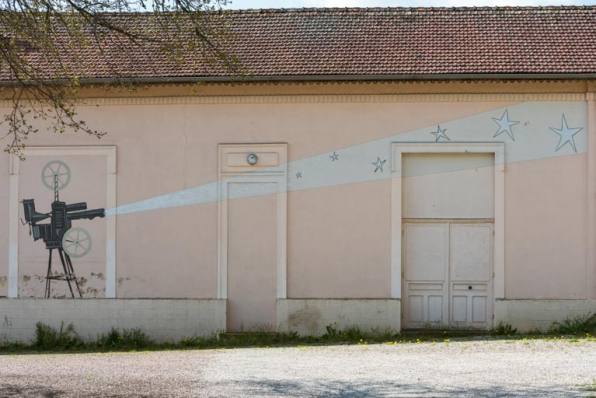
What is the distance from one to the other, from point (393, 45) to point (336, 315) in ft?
16.1

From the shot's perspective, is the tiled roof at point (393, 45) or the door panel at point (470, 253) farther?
the door panel at point (470, 253)

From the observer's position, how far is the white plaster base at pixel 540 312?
52.2ft

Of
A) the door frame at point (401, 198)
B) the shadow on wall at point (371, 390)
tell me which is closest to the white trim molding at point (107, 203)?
the door frame at point (401, 198)

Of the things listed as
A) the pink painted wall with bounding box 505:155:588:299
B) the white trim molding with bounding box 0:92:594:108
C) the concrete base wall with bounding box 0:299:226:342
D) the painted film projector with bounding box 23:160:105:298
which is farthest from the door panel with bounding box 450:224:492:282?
the painted film projector with bounding box 23:160:105:298

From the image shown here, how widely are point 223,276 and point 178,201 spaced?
1566mm

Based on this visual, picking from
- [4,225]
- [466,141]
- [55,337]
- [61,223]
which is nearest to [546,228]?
[466,141]

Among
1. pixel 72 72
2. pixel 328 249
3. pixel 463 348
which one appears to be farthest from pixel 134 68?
pixel 463 348

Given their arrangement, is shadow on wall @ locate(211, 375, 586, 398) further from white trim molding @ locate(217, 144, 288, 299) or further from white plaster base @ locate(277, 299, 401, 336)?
white trim molding @ locate(217, 144, 288, 299)

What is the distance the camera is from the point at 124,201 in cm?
1678

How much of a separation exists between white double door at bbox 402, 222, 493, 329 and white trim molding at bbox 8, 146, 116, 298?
17.1 feet

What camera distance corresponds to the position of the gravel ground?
1055cm

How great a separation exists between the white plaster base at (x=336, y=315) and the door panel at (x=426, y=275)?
0.46 m

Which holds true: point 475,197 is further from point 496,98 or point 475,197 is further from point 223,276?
point 223,276

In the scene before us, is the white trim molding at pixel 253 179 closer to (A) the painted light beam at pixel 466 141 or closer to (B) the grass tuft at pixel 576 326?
(A) the painted light beam at pixel 466 141
